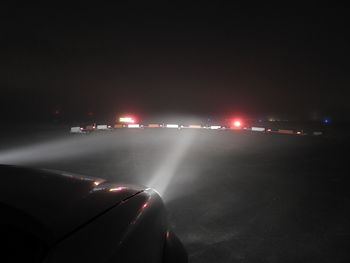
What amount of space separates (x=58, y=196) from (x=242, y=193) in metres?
4.47

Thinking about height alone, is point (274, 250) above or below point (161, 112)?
below

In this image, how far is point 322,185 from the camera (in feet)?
20.5

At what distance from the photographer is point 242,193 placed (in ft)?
18.7

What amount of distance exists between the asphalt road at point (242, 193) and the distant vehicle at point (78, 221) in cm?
166

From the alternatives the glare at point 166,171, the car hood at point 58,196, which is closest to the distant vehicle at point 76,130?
the glare at point 166,171

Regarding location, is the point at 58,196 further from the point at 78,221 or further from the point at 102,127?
the point at 102,127

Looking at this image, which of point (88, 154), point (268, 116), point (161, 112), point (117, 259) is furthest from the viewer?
point (161, 112)

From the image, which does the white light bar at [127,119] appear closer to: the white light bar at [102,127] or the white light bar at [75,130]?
the white light bar at [102,127]

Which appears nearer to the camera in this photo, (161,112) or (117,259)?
(117,259)

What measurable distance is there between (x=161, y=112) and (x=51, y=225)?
26194mm

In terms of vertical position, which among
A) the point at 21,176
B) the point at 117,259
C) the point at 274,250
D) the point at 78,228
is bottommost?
the point at 274,250

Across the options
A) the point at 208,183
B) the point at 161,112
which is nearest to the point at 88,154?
the point at 208,183

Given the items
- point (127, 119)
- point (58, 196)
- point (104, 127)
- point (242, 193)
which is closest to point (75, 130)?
point (104, 127)

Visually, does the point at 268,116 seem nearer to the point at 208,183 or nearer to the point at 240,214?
the point at 208,183
